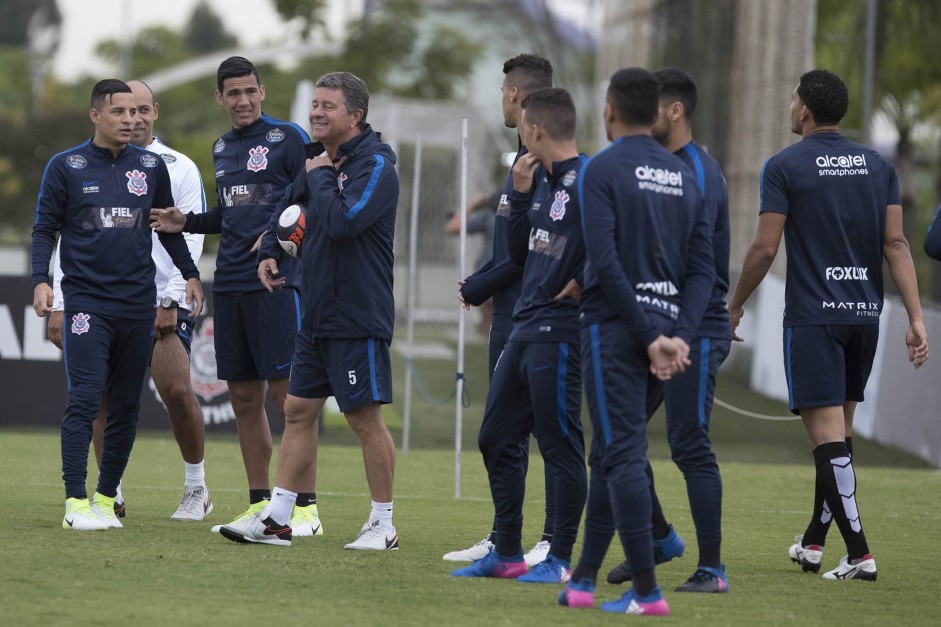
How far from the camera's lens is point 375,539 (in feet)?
22.1

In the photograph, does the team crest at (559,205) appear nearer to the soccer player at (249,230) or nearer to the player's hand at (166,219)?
the soccer player at (249,230)

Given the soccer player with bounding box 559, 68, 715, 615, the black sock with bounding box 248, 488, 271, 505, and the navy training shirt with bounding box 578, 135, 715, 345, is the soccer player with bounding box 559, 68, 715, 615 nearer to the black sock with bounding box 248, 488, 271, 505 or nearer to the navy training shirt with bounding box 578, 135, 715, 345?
the navy training shirt with bounding box 578, 135, 715, 345

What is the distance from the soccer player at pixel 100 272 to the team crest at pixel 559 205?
2.40 metres

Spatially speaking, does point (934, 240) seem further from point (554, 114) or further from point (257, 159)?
point (257, 159)

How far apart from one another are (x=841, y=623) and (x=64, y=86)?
71.5 m

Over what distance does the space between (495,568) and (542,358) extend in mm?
926

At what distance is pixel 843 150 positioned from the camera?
661cm

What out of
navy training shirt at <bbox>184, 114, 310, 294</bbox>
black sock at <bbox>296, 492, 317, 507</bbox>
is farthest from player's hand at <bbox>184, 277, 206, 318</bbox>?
black sock at <bbox>296, 492, 317, 507</bbox>

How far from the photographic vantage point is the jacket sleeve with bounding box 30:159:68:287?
23.3ft

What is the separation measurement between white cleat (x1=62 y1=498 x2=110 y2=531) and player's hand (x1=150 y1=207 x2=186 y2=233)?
4.48ft

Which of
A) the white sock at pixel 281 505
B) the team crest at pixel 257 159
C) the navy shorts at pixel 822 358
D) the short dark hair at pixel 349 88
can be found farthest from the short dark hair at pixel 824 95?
the white sock at pixel 281 505

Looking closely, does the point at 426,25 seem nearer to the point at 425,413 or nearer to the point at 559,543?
the point at 425,413

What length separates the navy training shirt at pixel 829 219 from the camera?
21.5 feet

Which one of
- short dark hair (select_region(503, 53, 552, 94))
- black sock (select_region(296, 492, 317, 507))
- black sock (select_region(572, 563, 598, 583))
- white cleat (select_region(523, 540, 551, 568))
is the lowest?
white cleat (select_region(523, 540, 551, 568))
